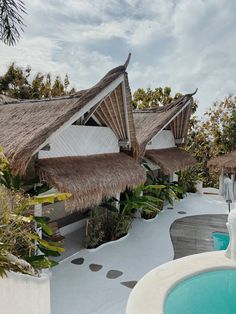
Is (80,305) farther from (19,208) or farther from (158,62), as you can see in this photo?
(158,62)

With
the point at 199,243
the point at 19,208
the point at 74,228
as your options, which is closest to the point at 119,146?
the point at 74,228

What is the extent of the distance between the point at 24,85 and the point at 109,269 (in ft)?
70.4

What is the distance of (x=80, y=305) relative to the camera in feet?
21.3

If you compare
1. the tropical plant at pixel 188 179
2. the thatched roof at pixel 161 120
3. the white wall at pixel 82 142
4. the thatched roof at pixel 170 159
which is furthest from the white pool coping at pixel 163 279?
the tropical plant at pixel 188 179

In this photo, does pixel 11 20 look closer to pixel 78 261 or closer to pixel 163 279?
pixel 78 261

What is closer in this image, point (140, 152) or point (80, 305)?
point (80, 305)

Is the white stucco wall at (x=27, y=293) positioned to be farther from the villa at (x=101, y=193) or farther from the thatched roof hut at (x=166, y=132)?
the thatched roof hut at (x=166, y=132)

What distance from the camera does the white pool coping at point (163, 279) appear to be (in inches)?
177

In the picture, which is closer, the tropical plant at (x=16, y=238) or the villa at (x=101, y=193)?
the tropical plant at (x=16, y=238)

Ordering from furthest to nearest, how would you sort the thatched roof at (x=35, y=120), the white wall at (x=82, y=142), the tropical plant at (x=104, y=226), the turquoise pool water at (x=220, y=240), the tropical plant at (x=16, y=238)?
the tropical plant at (x=104, y=226) < the turquoise pool water at (x=220, y=240) < the white wall at (x=82, y=142) < the thatched roof at (x=35, y=120) < the tropical plant at (x=16, y=238)

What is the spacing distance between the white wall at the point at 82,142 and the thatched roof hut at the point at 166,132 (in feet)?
5.48

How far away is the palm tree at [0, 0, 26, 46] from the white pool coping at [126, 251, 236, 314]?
6561 mm

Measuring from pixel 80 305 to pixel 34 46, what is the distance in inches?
397

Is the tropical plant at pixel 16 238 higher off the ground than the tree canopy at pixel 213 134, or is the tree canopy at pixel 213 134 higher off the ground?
the tree canopy at pixel 213 134
